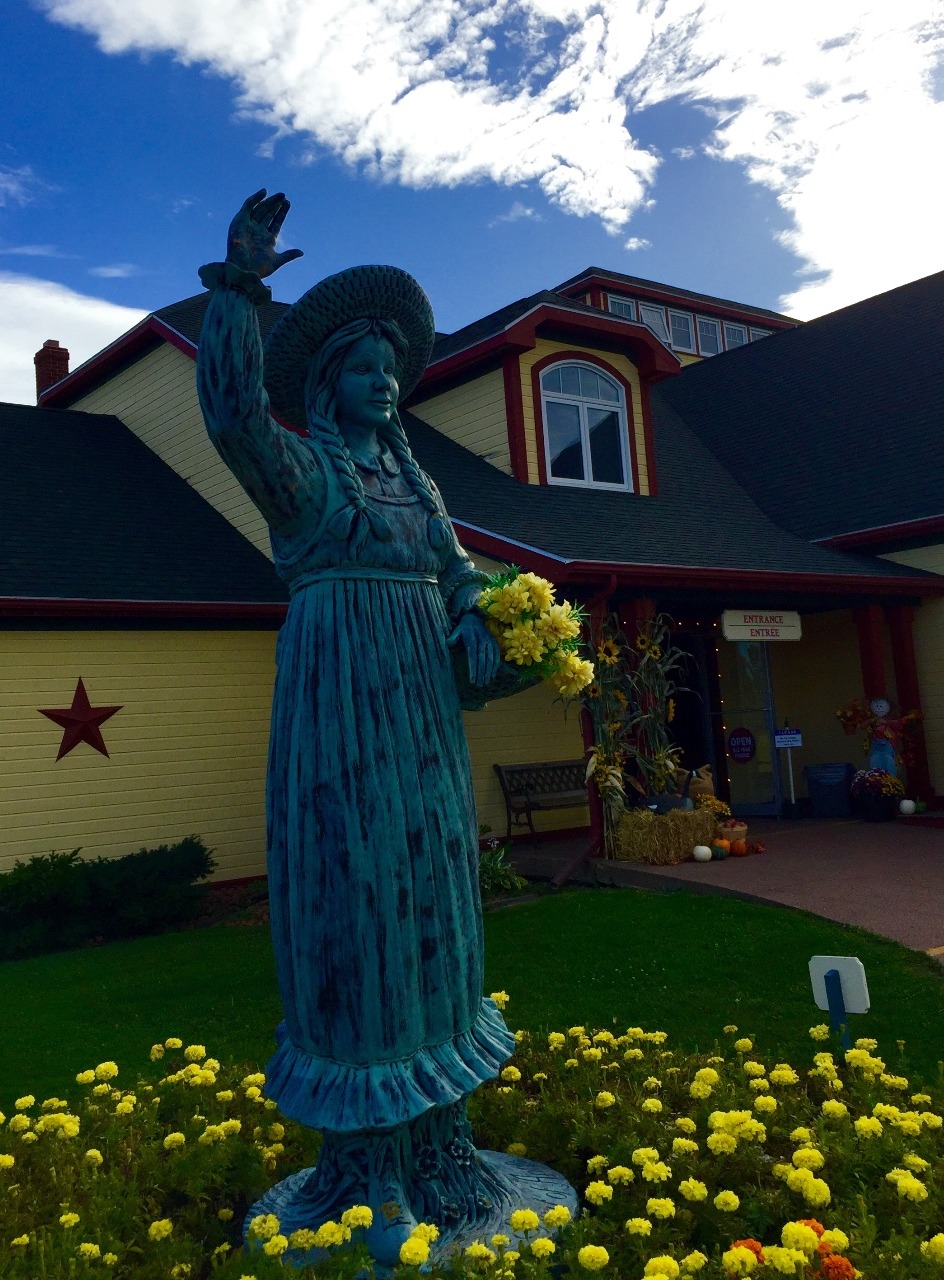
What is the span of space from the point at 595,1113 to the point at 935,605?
1124 cm

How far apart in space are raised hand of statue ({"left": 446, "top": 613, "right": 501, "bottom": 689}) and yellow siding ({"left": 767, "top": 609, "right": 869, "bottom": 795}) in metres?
11.8

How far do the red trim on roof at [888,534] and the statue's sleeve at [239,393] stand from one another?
1203 cm

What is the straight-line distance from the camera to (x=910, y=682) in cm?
1326

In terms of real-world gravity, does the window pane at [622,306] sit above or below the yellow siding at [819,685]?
above

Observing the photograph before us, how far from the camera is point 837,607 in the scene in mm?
13766

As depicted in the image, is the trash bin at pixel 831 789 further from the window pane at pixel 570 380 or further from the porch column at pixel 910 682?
the window pane at pixel 570 380

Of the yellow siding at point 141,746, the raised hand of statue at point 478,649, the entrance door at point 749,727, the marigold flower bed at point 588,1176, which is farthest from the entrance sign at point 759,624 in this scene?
the raised hand of statue at point 478,649

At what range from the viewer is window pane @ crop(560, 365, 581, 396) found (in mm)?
12875

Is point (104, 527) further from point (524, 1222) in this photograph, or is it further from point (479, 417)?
point (524, 1222)

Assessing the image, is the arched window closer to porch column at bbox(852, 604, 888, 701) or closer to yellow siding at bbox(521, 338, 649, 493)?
yellow siding at bbox(521, 338, 649, 493)

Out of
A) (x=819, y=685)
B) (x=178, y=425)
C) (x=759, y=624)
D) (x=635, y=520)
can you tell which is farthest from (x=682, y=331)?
(x=178, y=425)

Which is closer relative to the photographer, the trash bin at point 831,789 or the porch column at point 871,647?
the porch column at point 871,647

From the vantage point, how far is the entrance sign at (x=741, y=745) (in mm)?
13875

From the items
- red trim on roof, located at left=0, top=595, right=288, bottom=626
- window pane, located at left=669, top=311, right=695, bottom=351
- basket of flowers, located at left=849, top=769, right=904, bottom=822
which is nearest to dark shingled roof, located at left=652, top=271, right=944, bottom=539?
basket of flowers, located at left=849, top=769, right=904, bottom=822
